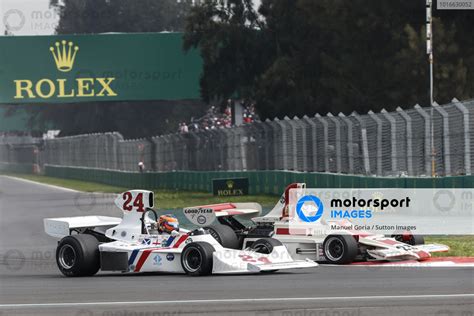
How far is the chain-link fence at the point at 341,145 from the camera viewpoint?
26.2m

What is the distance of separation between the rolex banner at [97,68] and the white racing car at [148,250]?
41509 millimetres

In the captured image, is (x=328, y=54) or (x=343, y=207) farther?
(x=328, y=54)

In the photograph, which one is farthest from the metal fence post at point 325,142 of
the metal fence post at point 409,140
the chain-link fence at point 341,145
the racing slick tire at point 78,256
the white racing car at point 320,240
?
the racing slick tire at point 78,256

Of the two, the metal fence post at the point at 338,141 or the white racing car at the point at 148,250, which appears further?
the metal fence post at the point at 338,141

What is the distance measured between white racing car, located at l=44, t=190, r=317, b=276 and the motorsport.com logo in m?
1.65

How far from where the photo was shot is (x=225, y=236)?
17312 millimetres

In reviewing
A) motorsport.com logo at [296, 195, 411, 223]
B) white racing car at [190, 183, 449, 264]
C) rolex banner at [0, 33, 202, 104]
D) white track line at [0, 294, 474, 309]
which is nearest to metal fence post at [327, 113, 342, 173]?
motorsport.com logo at [296, 195, 411, 223]

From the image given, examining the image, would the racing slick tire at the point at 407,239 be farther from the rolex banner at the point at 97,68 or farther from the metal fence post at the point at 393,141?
the rolex banner at the point at 97,68

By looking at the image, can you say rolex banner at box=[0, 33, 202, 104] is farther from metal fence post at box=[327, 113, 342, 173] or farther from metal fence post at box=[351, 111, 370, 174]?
metal fence post at box=[351, 111, 370, 174]

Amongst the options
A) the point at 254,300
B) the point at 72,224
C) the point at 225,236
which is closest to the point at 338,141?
the point at 225,236

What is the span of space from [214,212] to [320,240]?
4.90 feet

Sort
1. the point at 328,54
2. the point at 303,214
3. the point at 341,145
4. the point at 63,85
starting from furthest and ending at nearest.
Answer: the point at 63,85, the point at 328,54, the point at 341,145, the point at 303,214

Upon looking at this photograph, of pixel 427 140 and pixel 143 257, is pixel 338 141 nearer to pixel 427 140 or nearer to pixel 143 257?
pixel 427 140

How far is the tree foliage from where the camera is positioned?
46344 mm
